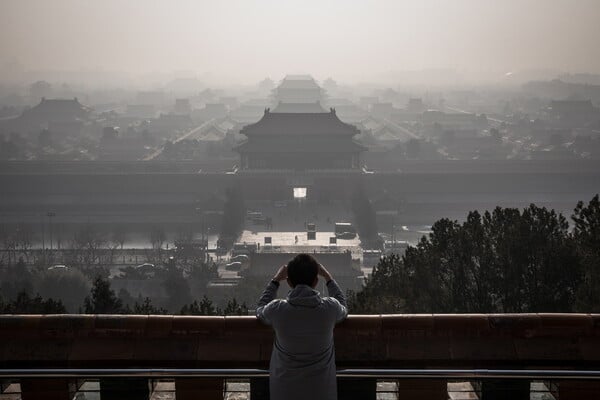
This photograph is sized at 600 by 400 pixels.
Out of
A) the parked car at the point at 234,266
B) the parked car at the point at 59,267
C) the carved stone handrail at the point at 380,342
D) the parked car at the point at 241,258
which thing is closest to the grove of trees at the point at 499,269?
the carved stone handrail at the point at 380,342

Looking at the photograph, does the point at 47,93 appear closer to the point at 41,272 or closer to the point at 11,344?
the point at 41,272

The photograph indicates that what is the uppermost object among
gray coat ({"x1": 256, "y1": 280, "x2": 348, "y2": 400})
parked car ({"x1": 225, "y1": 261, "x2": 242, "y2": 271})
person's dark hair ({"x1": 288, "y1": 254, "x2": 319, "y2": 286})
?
parked car ({"x1": 225, "y1": 261, "x2": 242, "y2": 271})

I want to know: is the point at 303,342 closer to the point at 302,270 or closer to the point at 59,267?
the point at 302,270

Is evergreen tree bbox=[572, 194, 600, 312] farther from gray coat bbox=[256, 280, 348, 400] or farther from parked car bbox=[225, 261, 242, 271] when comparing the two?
parked car bbox=[225, 261, 242, 271]

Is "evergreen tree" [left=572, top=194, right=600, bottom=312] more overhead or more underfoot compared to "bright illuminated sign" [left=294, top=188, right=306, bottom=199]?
more underfoot

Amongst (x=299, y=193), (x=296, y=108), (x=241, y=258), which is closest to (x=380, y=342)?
(x=241, y=258)

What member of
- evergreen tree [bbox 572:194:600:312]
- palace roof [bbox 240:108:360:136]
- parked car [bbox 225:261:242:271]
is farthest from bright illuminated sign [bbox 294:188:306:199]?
evergreen tree [bbox 572:194:600:312]

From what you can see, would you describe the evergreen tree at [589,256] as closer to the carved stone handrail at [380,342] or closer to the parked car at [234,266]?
the carved stone handrail at [380,342]

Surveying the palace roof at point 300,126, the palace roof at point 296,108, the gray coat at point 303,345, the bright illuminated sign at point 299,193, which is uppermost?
the palace roof at point 296,108

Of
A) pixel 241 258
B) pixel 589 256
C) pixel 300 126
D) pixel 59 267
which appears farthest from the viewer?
pixel 300 126
